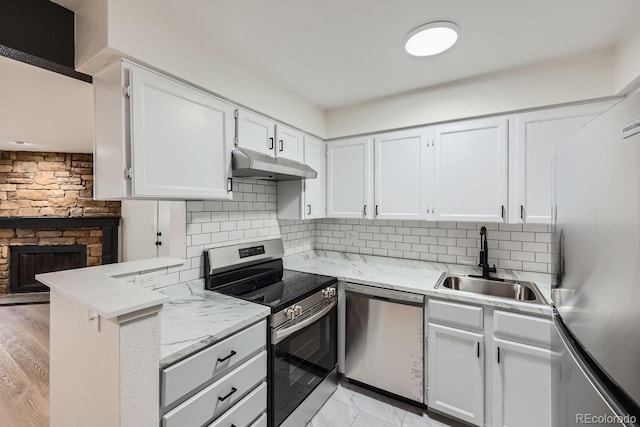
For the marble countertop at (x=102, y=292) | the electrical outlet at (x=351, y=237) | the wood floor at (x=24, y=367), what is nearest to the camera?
the marble countertop at (x=102, y=292)

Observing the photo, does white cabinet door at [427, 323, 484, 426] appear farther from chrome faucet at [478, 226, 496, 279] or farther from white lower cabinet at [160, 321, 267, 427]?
white lower cabinet at [160, 321, 267, 427]

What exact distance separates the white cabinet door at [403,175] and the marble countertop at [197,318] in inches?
55.5

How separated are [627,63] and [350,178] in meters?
1.85

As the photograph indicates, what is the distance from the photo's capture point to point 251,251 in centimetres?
222

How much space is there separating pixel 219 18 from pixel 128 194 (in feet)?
3.27

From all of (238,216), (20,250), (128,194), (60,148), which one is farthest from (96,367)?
(20,250)

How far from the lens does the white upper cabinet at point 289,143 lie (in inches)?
85.8

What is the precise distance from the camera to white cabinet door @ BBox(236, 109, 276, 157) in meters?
1.86

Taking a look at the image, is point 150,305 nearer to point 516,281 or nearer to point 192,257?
point 192,257

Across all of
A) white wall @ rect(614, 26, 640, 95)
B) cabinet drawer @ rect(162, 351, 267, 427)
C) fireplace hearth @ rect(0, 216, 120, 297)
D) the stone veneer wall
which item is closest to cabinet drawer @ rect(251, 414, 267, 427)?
cabinet drawer @ rect(162, 351, 267, 427)

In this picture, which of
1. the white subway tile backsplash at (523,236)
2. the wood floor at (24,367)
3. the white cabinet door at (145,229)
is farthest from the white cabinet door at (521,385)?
the white cabinet door at (145,229)

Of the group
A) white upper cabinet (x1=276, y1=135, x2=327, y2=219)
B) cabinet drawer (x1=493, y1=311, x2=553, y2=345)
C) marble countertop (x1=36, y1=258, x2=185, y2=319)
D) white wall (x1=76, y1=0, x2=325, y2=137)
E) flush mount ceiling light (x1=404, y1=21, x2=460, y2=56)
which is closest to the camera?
marble countertop (x1=36, y1=258, x2=185, y2=319)

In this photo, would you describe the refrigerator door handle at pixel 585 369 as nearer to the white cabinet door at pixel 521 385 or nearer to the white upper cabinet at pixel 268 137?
the white cabinet door at pixel 521 385

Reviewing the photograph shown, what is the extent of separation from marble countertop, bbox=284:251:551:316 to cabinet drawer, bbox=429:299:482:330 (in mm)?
49
